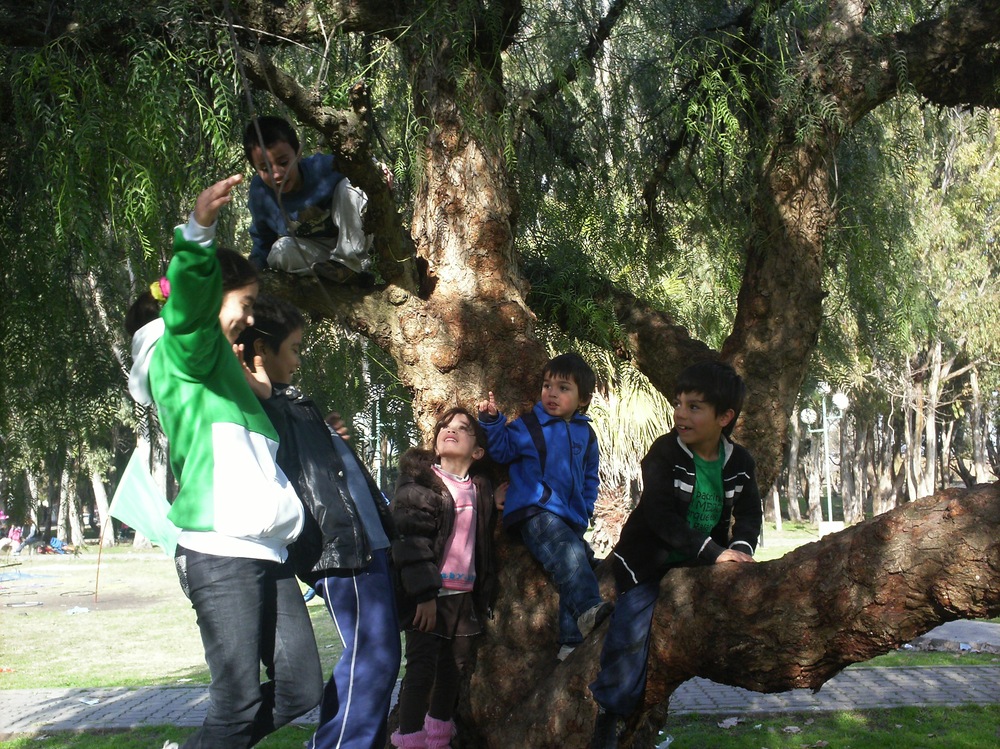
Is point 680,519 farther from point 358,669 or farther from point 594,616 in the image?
point 358,669

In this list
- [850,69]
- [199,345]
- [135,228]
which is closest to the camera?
[199,345]

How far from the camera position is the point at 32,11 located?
4109mm

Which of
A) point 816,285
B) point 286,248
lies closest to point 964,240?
point 816,285

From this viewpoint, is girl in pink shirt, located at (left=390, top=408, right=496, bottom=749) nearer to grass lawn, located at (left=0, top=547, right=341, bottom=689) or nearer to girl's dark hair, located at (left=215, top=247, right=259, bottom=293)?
girl's dark hair, located at (left=215, top=247, right=259, bottom=293)

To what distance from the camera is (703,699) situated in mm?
7395

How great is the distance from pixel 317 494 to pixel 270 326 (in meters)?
0.69

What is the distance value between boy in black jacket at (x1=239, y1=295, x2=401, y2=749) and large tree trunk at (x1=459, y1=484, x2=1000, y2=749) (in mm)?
732

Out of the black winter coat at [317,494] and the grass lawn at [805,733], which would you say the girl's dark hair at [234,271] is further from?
the grass lawn at [805,733]

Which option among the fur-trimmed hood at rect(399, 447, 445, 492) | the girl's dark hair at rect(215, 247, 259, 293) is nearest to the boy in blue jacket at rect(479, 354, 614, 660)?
the fur-trimmed hood at rect(399, 447, 445, 492)

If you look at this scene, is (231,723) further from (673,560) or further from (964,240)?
(964,240)

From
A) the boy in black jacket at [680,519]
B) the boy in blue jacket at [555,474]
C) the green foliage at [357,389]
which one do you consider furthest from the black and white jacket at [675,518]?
the green foliage at [357,389]

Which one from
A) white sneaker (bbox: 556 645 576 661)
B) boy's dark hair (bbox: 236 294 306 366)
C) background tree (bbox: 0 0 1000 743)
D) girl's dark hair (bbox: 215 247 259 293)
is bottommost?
white sneaker (bbox: 556 645 576 661)

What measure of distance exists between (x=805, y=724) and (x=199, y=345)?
512 cm

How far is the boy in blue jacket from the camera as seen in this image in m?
3.99
